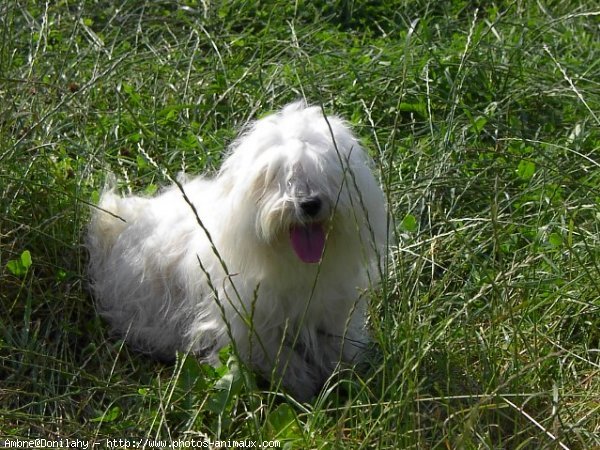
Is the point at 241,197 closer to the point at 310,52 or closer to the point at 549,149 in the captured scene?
the point at 549,149

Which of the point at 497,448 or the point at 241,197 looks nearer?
the point at 497,448

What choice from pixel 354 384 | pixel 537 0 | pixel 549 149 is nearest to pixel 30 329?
pixel 354 384

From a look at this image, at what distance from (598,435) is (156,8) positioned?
13.0 feet

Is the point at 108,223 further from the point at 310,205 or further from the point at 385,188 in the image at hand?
the point at 385,188

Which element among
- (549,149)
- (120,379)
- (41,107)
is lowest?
(120,379)

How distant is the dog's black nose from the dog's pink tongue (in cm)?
7

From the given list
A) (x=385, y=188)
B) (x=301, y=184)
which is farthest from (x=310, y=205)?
(x=385, y=188)

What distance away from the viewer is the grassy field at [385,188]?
317 cm

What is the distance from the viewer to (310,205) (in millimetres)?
3336

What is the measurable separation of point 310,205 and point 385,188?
0.26 metres

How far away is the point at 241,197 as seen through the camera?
11.4ft

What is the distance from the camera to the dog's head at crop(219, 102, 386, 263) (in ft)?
11.0

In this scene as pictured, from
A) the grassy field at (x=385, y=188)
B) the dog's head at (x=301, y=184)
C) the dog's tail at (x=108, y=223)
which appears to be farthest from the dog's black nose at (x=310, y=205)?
the dog's tail at (x=108, y=223)

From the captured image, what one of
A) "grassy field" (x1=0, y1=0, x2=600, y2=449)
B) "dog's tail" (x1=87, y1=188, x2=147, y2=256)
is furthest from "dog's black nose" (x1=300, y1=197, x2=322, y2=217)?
"dog's tail" (x1=87, y1=188, x2=147, y2=256)
